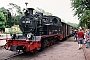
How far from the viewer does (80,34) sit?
14039mm

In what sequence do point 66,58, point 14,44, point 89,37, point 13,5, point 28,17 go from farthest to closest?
point 13,5
point 89,37
point 28,17
point 14,44
point 66,58

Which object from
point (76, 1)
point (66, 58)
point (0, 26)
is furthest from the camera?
point (0, 26)

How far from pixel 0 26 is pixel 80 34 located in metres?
36.6

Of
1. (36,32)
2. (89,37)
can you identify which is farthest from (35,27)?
(89,37)

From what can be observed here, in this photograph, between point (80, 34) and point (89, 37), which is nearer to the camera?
point (80, 34)

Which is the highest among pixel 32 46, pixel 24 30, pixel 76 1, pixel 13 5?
pixel 13 5

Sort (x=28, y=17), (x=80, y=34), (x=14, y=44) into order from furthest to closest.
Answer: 1. (x=80, y=34)
2. (x=28, y=17)
3. (x=14, y=44)

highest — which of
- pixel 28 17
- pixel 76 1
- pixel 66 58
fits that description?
pixel 76 1

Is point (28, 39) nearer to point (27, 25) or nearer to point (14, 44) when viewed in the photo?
point (14, 44)

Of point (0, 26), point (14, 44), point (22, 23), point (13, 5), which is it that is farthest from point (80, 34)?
point (13, 5)

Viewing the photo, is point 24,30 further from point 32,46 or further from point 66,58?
point 66,58

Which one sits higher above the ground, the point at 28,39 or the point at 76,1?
the point at 76,1

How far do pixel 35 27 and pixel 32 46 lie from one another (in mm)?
2151

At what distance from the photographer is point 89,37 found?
1498 cm
